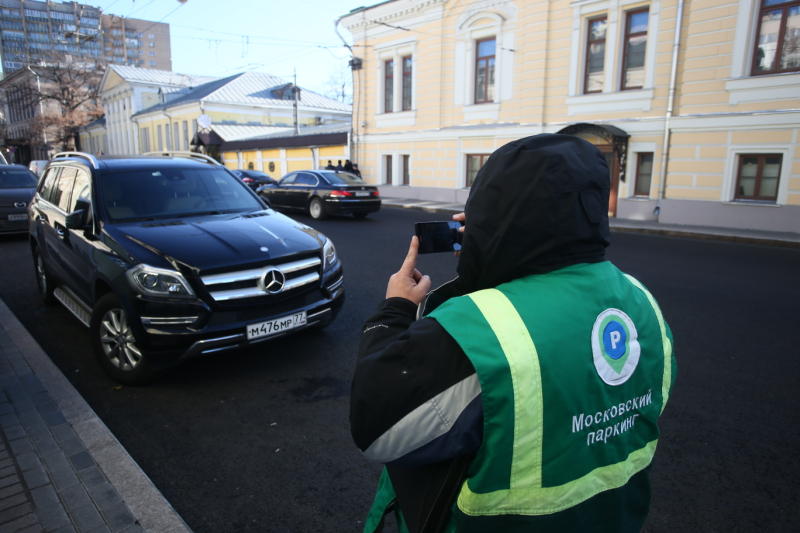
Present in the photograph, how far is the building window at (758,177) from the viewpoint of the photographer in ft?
43.3

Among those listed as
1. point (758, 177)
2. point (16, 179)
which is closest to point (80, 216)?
point (16, 179)

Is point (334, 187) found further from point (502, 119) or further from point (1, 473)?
point (1, 473)

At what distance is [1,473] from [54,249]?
3.17 m

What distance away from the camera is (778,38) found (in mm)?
12773

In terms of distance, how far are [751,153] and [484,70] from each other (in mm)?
10300

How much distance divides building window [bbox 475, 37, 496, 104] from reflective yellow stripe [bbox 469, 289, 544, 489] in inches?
807

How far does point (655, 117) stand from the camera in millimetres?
15000

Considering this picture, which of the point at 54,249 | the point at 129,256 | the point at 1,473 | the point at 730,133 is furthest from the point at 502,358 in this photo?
the point at 730,133

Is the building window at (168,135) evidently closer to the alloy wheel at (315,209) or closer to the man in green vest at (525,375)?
the alloy wheel at (315,209)

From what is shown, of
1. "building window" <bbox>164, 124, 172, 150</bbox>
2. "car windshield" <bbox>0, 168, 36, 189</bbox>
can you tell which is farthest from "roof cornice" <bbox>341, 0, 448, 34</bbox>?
"building window" <bbox>164, 124, 172, 150</bbox>

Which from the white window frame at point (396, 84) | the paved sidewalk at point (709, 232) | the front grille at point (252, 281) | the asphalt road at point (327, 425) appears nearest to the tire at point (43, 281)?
the asphalt road at point (327, 425)

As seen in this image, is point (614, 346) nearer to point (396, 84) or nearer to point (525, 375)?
point (525, 375)

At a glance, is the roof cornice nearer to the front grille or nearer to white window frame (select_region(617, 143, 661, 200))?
white window frame (select_region(617, 143, 661, 200))

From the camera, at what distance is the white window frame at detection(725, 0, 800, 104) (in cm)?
1262
